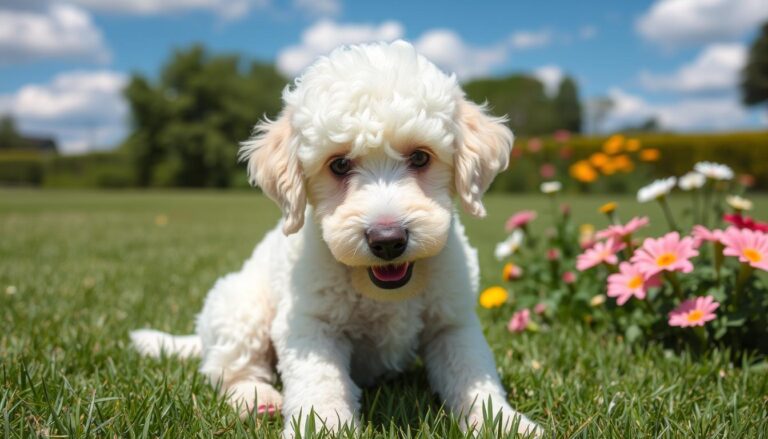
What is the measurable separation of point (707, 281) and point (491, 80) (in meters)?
104

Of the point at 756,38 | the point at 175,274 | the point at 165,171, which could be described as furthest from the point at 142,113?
the point at 756,38

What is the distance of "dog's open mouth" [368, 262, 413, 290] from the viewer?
2.36 meters

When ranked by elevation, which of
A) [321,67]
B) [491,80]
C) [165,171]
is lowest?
[165,171]

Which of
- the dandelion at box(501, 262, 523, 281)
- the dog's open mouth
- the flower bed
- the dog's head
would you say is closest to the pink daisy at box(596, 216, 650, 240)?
the flower bed

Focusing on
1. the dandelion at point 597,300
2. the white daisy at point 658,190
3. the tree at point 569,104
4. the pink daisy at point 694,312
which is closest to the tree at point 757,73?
the tree at point 569,104

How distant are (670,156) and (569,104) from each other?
48.0 m

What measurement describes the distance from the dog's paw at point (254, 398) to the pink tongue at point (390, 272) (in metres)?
0.71

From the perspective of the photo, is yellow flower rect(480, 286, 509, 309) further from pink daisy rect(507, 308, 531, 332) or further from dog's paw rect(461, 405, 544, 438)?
dog's paw rect(461, 405, 544, 438)

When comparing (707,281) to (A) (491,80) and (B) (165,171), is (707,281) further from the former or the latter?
(A) (491,80)

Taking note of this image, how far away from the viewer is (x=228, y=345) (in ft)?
9.18

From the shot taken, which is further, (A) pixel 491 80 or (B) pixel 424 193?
(A) pixel 491 80

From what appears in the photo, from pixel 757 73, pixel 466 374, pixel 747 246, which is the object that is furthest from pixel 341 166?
pixel 757 73

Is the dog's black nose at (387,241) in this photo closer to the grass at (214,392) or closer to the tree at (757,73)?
the grass at (214,392)

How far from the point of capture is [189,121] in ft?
162
